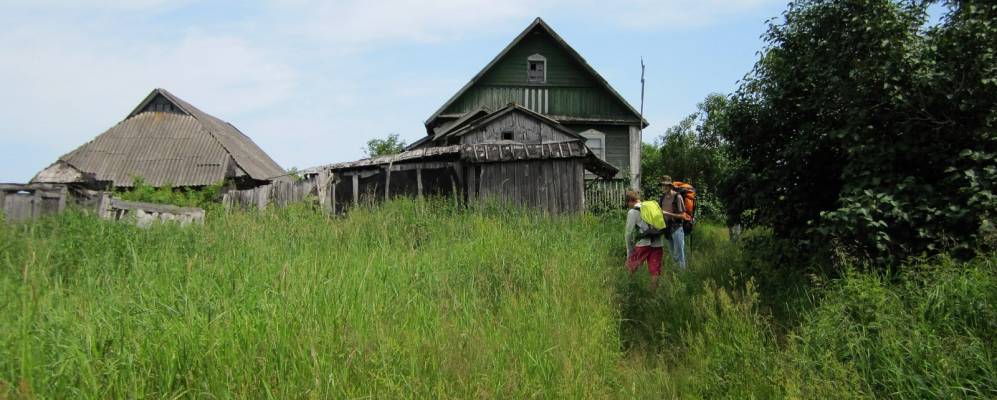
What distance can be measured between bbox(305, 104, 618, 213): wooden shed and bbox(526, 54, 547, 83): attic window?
18.3 feet

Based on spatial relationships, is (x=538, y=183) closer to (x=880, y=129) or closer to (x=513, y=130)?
(x=513, y=130)

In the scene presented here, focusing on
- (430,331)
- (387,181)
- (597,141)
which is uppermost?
(597,141)

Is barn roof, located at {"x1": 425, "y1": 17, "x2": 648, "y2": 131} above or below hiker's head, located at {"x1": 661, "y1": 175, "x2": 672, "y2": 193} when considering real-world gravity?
above

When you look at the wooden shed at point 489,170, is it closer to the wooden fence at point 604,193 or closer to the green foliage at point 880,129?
the wooden fence at point 604,193

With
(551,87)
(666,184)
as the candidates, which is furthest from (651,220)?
(551,87)

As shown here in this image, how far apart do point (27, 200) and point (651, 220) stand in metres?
11.3

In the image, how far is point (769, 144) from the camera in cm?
705

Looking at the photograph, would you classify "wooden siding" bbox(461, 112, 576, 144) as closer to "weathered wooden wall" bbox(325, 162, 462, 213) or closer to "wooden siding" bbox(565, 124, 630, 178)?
"weathered wooden wall" bbox(325, 162, 462, 213)

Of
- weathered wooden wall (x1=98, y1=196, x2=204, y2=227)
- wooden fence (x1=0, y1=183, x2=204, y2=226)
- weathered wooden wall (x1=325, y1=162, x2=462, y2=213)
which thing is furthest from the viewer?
weathered wooden wall (x1=325, y1=162, x2=462, y2=213)

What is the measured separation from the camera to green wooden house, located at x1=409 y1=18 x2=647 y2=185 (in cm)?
2197

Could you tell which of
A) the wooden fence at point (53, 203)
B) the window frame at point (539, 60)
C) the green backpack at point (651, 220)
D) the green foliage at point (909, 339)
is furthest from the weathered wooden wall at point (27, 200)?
the window frame at point (539, 60)

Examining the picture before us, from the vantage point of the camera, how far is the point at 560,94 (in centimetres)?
2211

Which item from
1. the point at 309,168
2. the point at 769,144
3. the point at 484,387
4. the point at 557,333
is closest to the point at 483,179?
the point at 309,168

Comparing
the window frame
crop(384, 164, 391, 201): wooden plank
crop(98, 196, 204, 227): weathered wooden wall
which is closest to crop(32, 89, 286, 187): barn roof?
crop(384, 164, 391, 201): wooden plank
